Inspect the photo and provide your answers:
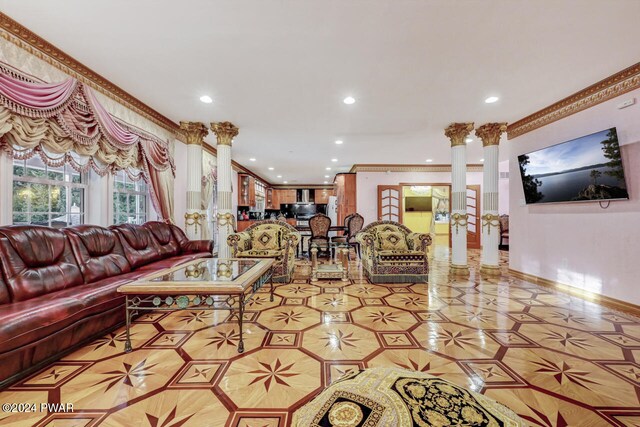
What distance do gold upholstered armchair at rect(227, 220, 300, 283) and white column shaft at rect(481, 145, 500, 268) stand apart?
135 inches

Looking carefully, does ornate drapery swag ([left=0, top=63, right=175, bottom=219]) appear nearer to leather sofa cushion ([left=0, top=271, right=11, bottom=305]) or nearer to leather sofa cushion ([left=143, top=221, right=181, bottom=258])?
leather sofa cushion ([left=143, top=221, right=181, bottom=258])

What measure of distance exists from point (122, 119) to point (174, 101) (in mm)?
714

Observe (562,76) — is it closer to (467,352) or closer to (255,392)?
(467,352)

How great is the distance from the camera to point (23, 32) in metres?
2.21

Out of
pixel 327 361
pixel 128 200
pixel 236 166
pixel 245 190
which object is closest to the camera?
pixel 327 361

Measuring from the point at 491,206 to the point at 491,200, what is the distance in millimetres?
109

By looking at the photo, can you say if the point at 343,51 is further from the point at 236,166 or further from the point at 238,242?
the point at 236,166

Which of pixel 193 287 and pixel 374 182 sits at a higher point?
pixel 374 182

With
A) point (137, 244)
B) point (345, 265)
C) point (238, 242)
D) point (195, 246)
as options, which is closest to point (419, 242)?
point (345, 265)

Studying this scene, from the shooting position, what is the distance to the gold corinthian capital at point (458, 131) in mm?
4418

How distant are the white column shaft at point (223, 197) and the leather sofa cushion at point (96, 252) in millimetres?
1632

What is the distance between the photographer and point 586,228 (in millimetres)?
3281

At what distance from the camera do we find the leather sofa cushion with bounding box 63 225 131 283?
2498 mm

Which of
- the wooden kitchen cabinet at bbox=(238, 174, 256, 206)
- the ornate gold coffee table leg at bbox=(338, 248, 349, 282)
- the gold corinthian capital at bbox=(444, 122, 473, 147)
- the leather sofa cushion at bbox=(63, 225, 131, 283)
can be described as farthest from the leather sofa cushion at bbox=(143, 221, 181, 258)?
the gold corinthian capital at bbox=(444, 122, 473, 147)
